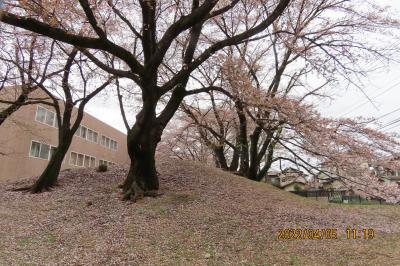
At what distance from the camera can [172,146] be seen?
2095 centimetres

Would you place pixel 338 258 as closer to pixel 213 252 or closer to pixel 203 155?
pixel 213 252

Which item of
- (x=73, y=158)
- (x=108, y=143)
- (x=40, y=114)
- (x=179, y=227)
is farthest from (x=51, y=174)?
(x=108, y=143)

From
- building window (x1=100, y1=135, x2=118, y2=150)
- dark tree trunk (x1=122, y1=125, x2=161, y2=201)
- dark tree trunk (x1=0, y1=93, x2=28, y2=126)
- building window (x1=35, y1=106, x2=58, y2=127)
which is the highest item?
building window (x1=35, y1=106, x2=58, y2=127)

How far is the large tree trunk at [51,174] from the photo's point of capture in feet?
29.9

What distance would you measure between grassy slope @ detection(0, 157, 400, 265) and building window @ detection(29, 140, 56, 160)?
10.8 metres

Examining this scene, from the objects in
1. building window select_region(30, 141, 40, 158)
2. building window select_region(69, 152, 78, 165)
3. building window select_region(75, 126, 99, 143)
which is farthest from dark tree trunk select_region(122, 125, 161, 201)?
building window select_region(75, 126, 99, 143)

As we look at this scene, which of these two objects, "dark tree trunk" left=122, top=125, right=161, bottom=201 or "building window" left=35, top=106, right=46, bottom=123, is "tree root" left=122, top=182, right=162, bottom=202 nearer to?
"dark tree trunk" left=122, top=125, right=161, bottom=201

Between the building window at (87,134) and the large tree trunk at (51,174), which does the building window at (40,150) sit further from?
the large tree trunk at (51,174)

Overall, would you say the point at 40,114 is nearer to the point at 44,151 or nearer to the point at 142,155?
the point at 44,151

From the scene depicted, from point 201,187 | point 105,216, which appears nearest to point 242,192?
point 201,187

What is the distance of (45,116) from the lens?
805 inches

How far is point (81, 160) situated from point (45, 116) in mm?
5826

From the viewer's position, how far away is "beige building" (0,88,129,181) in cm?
1734

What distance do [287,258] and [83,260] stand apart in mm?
3028
